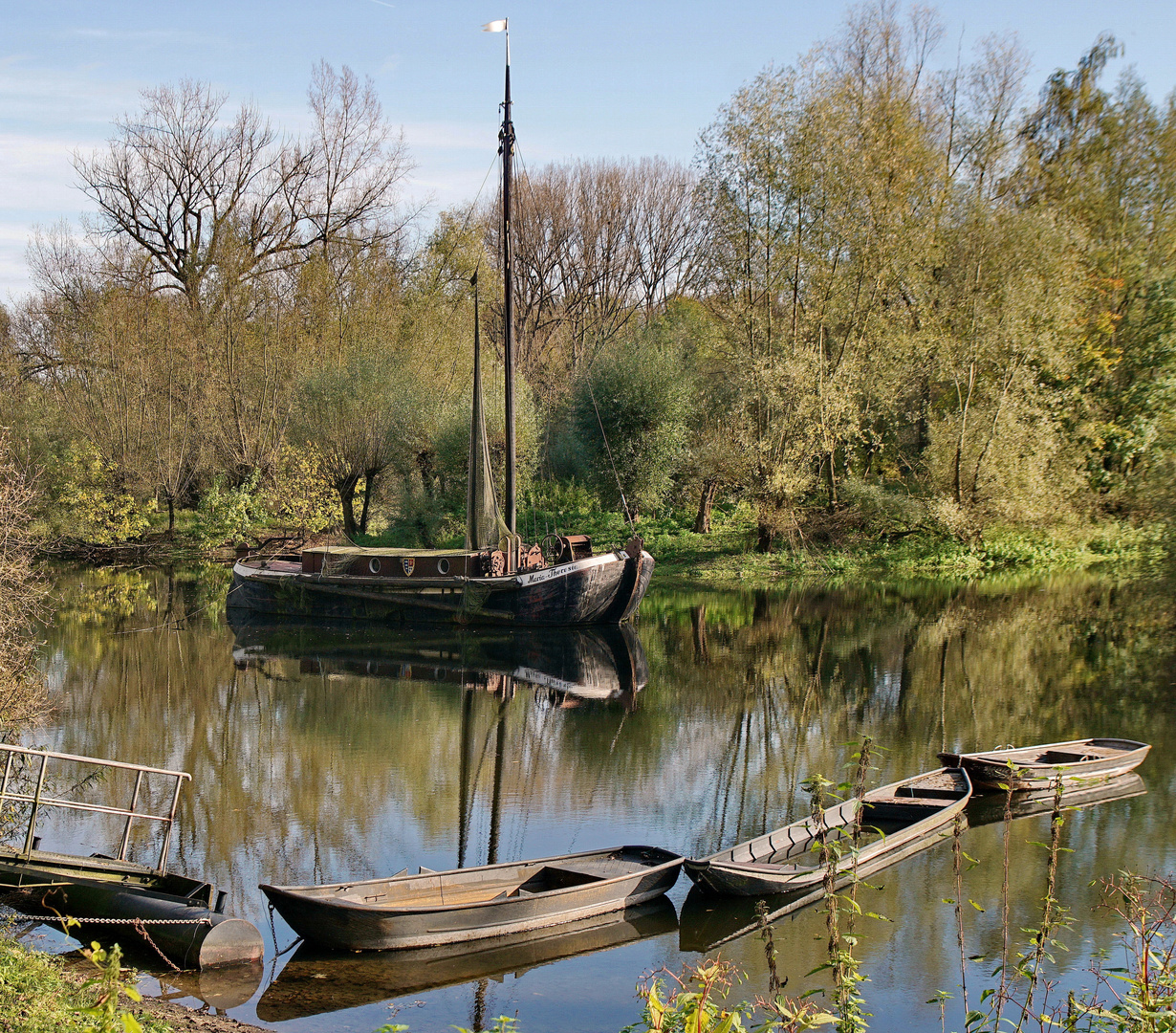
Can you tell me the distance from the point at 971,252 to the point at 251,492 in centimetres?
2482

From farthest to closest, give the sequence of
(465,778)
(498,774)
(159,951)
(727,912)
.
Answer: (498,774), (465,778), (727,912), (159,951)

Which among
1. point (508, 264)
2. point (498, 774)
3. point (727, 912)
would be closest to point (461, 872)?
point (727, 912)

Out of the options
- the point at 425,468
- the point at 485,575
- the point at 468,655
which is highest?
the point at 425,468

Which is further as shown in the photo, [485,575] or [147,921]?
[485,575]

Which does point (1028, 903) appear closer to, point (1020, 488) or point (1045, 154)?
point (1020, 488)

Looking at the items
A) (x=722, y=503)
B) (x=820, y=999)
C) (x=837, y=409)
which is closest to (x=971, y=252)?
(x=837, y=409)

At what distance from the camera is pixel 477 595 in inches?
893

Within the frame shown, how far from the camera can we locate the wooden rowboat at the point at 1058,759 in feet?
36.7

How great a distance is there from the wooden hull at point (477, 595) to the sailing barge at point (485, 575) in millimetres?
23

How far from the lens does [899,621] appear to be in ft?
72.8

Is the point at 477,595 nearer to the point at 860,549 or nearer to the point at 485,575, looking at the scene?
the point at 485,575

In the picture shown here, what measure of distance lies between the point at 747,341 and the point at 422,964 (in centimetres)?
2593

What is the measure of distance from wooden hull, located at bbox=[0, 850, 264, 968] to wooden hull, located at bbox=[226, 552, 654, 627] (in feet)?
46.5

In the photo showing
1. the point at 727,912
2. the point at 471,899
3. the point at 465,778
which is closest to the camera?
the point at 471,899
